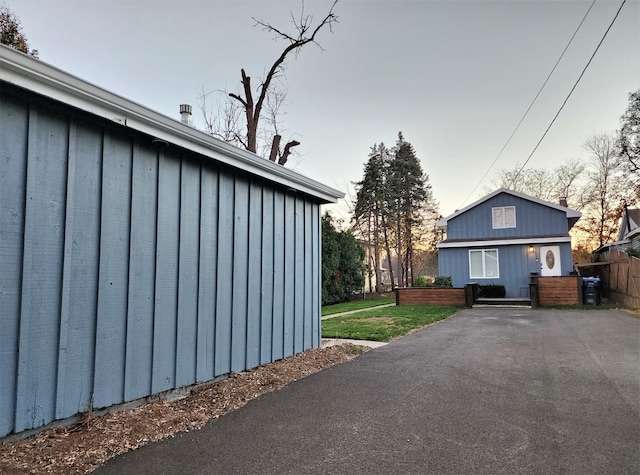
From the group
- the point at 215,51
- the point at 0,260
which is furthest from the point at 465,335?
the point at 215,51

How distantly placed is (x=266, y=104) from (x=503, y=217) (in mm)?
12184

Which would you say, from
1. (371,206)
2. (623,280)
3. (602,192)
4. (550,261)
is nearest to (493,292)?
(550,261)

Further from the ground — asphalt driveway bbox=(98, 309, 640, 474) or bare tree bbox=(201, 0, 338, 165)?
bare tree bbox=(201, 0, 338, 165)

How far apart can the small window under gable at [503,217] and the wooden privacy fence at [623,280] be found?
418cm

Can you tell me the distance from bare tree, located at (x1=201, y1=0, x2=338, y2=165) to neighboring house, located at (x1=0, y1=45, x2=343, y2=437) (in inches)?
326

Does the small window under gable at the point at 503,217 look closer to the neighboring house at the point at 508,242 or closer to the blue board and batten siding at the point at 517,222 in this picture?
the neighboring house at the point at 508,242

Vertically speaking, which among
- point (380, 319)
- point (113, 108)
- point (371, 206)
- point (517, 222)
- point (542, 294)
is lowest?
point (380, 319)

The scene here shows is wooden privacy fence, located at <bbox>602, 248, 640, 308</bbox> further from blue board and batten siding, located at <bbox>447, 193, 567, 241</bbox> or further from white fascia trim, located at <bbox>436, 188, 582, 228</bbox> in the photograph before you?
blue board and batten siding, located at <bbox>447, 193, 567, 241</bbox>

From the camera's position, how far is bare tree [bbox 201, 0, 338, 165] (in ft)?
37.8

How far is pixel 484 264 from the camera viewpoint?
18.0m

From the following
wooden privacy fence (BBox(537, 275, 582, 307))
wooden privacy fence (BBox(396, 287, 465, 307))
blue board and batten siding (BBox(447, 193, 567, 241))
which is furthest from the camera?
blue board and batten siding (BBox(447, 193, 567, 241))

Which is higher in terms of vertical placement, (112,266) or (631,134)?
(631,134)

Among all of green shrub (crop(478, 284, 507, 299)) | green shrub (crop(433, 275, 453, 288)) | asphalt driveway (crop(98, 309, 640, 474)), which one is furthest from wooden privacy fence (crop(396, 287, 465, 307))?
asphalt driveway (crop(98, 309, 640, 474))

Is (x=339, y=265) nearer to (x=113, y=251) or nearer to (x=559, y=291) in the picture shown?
(x=559, y=291)
